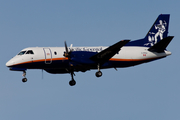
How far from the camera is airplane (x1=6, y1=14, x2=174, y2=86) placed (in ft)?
93.3

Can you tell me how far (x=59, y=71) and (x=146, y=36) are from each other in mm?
9359

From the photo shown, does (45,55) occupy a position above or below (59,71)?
above

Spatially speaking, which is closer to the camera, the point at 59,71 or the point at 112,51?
the point at 112,51

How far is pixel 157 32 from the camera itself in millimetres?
34000

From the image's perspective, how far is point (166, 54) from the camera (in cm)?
3197

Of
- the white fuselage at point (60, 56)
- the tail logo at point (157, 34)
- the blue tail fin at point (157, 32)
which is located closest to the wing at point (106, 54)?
the white fuselage at point (60, 56)

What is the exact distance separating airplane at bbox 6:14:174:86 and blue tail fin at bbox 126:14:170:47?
0.39ft

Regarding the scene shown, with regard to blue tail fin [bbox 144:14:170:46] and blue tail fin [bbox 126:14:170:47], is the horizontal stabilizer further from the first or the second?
blue tail fin [bbox 144:14:170:46]

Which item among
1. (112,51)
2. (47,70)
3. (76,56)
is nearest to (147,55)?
(112,51)

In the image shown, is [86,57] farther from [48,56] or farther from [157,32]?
[157,32]

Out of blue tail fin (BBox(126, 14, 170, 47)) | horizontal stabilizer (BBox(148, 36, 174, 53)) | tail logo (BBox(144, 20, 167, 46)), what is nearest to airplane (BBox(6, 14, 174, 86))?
horizontal stabilizer (BBox(148, 36, 174, 53))

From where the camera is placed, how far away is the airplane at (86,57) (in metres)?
28.4

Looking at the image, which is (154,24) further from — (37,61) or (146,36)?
(37,61)

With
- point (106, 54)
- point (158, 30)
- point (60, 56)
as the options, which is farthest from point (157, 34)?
point (60, 56)
